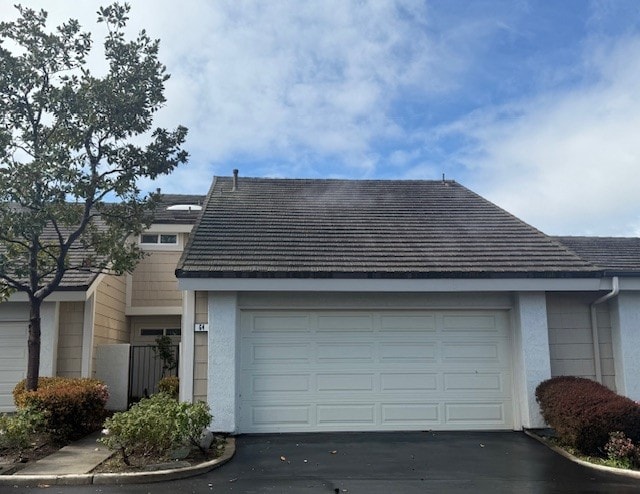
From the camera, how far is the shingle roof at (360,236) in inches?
380

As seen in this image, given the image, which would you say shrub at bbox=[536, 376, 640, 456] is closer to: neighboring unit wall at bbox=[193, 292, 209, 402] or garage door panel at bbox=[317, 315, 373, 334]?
garage door panel at bbox=[317, 315, 373, 334]

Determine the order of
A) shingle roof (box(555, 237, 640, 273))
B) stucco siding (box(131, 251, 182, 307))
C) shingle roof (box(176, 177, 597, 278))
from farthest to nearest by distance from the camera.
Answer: stucco siding (box(131, 251, 182, 307)) → shingle roof (box(555, 237, 640, 273)) → shingle roof (box(176, 177, 597, 278))

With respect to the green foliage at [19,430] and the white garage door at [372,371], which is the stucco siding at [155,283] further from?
the green foliage at [19,430]

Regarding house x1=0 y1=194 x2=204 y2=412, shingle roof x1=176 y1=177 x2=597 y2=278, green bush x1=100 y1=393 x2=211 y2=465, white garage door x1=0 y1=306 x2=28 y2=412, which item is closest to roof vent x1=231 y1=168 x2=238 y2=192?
shingle roof x1=176 y1=177 x2=597 y2=278

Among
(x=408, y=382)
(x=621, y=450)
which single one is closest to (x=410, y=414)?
(x=408, y=382)

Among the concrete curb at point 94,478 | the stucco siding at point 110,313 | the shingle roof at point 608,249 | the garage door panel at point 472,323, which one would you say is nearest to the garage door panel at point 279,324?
the garage door panel at point 472,323

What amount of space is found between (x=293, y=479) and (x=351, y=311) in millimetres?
3691

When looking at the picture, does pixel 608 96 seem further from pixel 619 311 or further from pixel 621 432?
pixel 621 432

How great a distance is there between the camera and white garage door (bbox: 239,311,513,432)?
9547 millimetres

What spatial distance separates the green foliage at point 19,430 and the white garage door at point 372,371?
10.2ft

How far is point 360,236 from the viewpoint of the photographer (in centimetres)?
1119

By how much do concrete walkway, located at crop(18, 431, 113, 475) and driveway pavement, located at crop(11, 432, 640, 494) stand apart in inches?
23.2

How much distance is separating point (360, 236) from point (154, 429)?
562 centimetres

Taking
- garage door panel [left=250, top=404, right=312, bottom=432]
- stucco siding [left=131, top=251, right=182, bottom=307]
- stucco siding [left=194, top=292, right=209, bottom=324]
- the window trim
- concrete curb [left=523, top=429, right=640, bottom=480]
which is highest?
the window trim
